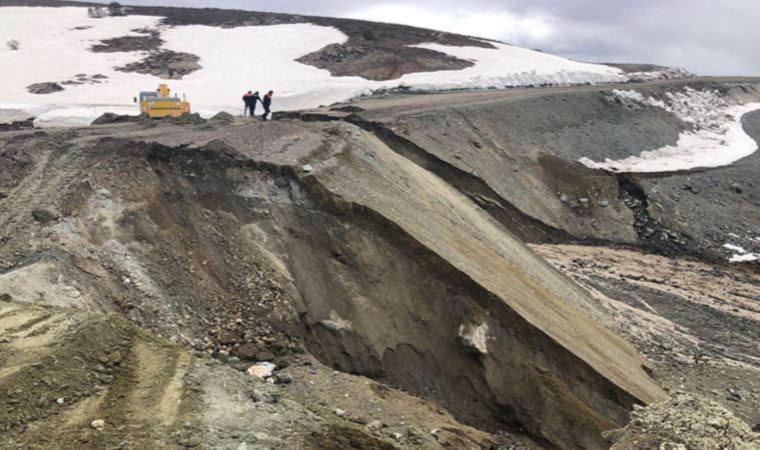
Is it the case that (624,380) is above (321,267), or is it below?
below

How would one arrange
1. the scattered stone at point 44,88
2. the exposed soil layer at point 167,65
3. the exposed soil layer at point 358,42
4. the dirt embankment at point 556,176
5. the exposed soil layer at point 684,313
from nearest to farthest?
the exposed soil layer at point 684,313, the dirt embankment at point 556,176, the scattered stone at point 44,88, the exposed soil layer at point 167,65, the exposed soil layer at point 358,42

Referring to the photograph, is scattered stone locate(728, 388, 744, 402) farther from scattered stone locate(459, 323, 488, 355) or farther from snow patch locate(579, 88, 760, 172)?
snow patch locate(579, 88, 760, 172)

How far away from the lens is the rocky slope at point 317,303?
23.5 ft

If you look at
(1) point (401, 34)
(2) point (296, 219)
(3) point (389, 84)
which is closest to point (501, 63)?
(1) point (401, 34)

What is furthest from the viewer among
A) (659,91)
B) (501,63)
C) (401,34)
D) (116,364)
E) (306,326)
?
(401,34)

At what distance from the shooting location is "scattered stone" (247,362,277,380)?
8.38 metres

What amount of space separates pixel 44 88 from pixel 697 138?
29576 millimetres

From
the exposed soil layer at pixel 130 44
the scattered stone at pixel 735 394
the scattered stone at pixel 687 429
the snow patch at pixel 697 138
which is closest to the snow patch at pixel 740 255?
the snow patch at pixel 697 138

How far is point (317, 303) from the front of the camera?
10.1 meters

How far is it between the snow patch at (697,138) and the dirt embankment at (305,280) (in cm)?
1410

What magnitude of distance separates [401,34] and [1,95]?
24295 millimetres

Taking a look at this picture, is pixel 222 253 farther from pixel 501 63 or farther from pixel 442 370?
pixel 501 63

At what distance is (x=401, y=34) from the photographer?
4069cm

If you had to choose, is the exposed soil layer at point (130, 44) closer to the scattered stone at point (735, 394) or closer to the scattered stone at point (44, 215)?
the scattered stone at point (44, 215)
